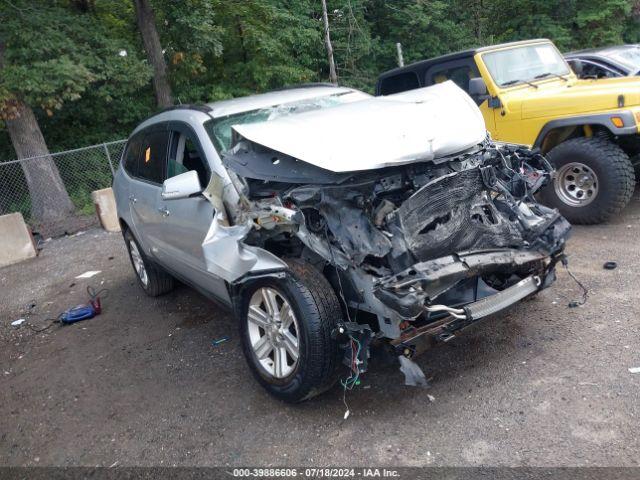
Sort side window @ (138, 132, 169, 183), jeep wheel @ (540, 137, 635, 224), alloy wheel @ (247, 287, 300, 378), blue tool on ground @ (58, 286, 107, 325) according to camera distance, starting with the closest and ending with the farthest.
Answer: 1. alloy wheel @ (247, 287, 300, 378)
2. side window @ (138, 132, 169, 183)
3. jeep wheel @ (540, 137, 635, 224)
4. blue tool on ground @ (58, 286, 107, 325)

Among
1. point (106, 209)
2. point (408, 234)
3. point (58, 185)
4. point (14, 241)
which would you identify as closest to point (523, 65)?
point (408, 234)

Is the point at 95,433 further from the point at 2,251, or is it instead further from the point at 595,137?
the point at 2,251

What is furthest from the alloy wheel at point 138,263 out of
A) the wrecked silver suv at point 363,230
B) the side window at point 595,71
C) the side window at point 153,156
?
the side window at point 595,71

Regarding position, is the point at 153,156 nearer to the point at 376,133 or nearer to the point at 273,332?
the point at 273,332

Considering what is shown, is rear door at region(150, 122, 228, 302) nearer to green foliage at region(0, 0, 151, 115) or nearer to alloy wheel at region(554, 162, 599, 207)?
alloy wheel at region(554, 162, 599, 207)

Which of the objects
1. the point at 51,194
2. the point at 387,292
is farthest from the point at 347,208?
the point at 51,194

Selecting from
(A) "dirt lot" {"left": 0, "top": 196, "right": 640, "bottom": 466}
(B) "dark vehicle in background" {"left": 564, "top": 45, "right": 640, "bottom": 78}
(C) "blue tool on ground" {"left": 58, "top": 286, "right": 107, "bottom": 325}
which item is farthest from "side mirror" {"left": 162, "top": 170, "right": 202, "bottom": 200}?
(B) "dark vehicle in background" {"left": 564, "top": 45, "right": 640, "bottom": 78}

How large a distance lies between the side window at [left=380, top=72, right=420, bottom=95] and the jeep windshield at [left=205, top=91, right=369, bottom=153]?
2930 millimetres

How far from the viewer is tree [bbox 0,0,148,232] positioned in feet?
33.4

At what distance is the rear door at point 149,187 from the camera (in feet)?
15.6

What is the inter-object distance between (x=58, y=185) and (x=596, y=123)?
394 inches

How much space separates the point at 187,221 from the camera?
13.7 feet

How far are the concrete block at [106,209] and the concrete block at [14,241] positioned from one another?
126 cm

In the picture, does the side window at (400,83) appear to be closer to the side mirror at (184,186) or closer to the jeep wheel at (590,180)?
the jeep wheel at (590,180)
